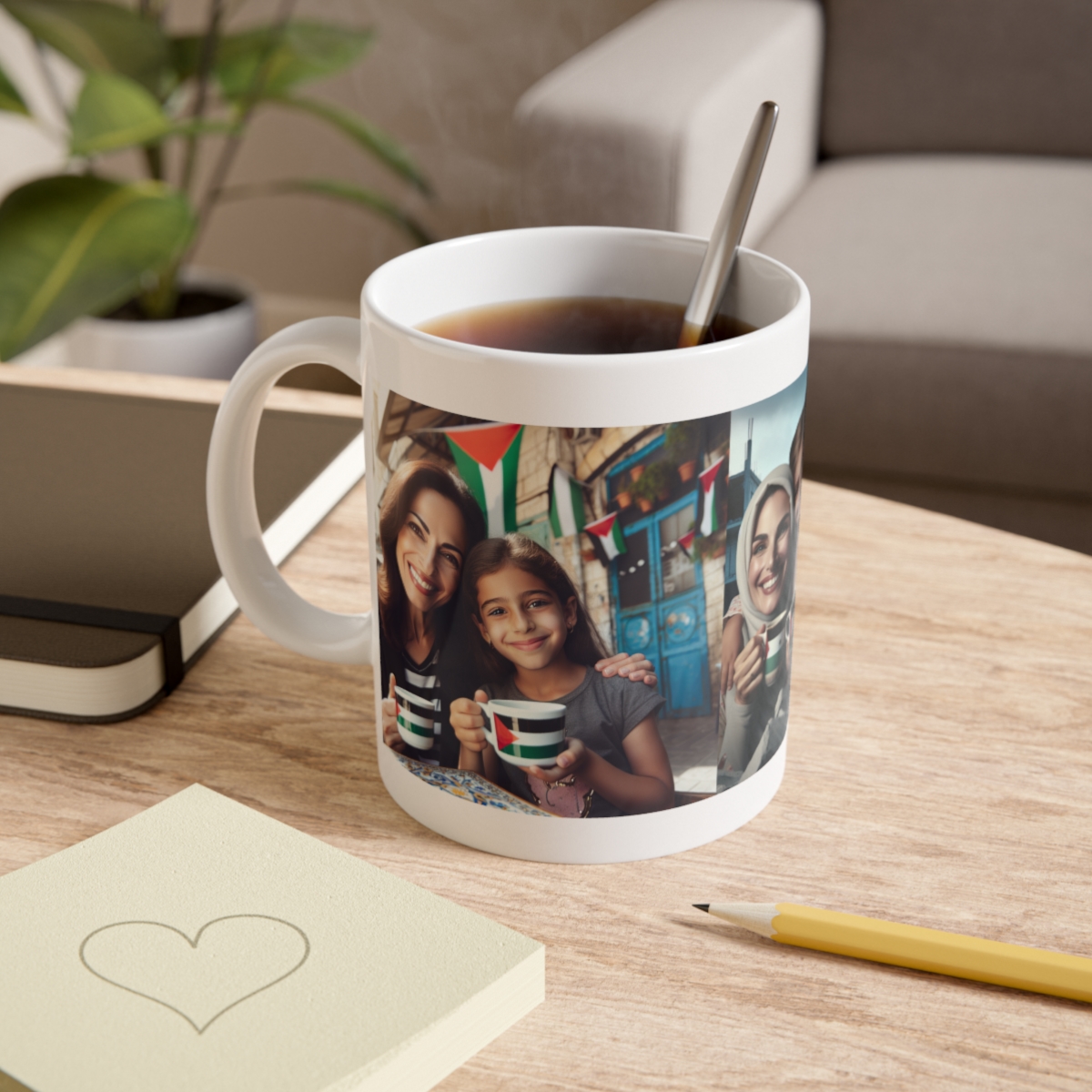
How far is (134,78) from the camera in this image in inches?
63.7

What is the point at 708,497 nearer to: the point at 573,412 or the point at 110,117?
the point at 573,412

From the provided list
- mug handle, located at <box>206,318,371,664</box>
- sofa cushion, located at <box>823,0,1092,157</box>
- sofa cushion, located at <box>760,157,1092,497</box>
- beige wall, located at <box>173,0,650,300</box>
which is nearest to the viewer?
mug handle, located at <box>206,318,371,664</box>

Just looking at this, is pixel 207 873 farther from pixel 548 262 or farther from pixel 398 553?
pixel 548 262

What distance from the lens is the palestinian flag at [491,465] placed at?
342mm

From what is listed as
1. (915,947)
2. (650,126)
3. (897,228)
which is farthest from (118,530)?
(897,228)

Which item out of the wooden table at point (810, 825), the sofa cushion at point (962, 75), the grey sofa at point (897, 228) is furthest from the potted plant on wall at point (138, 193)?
the wooden table at point (810, 825)

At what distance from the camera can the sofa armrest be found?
1.16 m

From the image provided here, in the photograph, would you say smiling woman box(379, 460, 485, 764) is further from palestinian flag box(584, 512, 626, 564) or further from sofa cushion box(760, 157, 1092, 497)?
sofa cushion box(760, 157, 1092, 497)

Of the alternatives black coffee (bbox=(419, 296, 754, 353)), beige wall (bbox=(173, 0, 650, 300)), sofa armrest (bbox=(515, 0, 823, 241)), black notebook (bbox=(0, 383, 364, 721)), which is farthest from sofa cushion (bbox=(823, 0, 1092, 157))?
black coffee (bbox=(419, 296, 754, 353))

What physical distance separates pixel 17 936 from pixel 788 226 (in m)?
1.18

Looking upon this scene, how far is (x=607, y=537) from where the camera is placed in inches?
13.7

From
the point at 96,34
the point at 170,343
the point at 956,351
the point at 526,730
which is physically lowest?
the point at 170,343

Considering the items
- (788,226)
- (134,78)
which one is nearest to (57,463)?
(788,226)

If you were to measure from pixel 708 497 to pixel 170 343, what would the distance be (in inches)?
60.6
